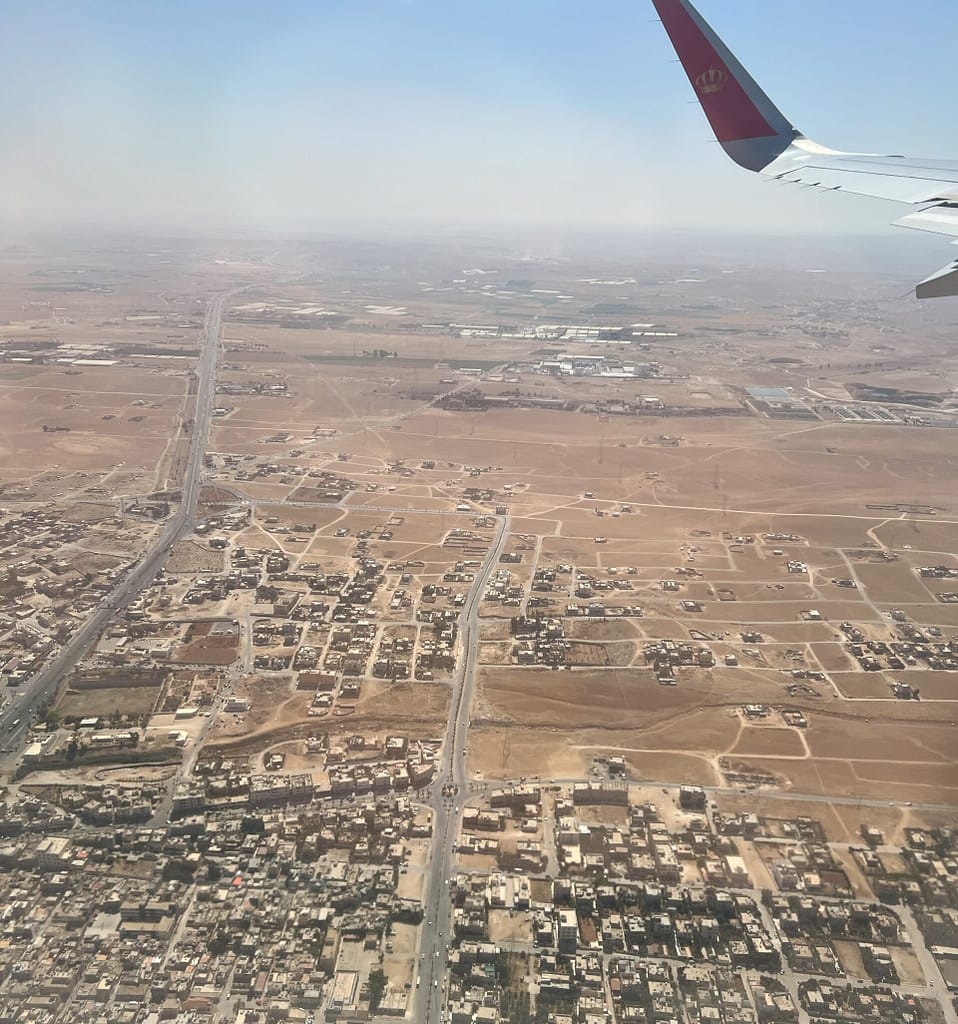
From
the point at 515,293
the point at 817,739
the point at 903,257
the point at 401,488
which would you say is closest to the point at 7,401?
the point at 401,488

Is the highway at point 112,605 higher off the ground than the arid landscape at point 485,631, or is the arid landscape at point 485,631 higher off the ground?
the arid landscape at point 485,631

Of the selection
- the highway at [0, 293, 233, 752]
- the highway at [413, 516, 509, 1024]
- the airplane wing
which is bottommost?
the highway at [0, 293, 233, 752]

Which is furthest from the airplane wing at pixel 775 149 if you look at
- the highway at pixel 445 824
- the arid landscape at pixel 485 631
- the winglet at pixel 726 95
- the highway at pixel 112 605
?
the highway at pixel 112 605

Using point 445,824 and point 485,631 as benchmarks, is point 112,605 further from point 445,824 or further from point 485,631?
point 445,824

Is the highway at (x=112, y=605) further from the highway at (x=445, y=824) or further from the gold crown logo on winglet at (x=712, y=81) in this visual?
the gold crown logo on winglet at (x=712, y=81)

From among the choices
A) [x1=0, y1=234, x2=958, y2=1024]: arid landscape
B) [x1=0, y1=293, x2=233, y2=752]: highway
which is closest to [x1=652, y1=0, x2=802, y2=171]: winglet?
[x1=0, y1=234, x2=958, y2=1024]: arid landscape

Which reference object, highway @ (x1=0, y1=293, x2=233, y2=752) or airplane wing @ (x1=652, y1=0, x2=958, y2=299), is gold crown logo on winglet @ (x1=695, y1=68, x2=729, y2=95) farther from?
highway @ (x1=0, y1=293, x2=233, y2=752)
